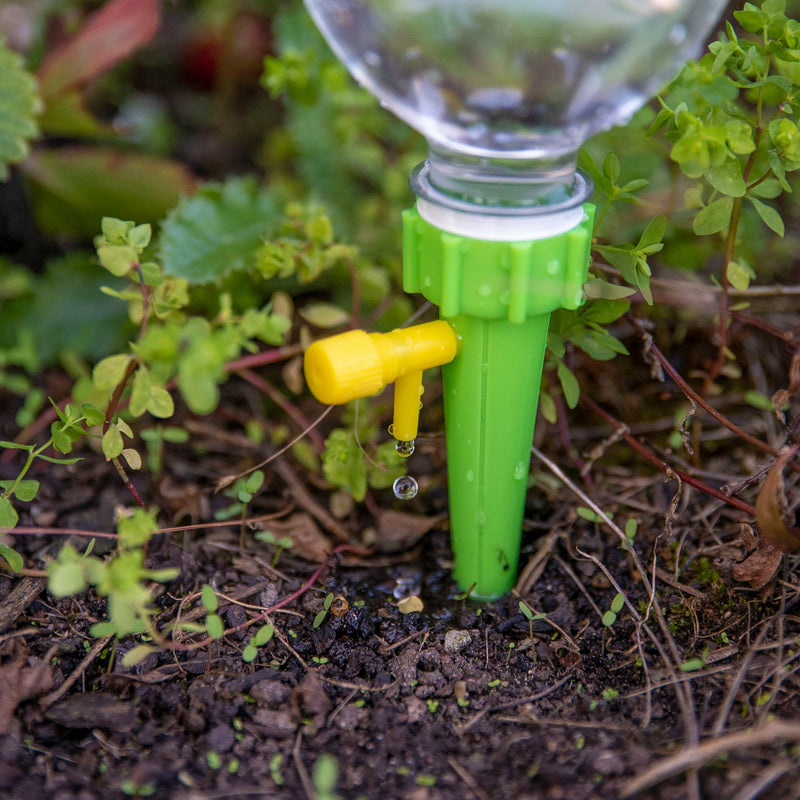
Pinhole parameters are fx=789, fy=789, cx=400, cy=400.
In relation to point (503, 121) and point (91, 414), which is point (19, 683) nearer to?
point (91, 414)

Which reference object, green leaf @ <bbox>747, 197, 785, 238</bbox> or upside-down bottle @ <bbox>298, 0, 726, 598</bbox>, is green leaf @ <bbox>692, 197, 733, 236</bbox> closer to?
green leaf @ <bbox>747, 197, 785, 238</bbox>

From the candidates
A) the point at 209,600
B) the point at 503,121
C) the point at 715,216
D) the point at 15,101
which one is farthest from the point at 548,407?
the point at 15,101

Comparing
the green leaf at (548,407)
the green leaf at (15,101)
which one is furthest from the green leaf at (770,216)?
the green leaf at (15,101)

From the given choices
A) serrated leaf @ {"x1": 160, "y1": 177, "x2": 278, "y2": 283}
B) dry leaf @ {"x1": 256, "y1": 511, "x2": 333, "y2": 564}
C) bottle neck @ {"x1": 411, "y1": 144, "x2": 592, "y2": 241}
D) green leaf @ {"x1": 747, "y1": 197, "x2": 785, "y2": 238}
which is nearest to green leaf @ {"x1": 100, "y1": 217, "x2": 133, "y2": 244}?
serrated leaf @ {"x1": 160, "y1": 177, "x2": 278, "y2": 283}

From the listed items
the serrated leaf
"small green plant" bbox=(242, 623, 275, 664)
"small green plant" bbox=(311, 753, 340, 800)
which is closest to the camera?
"small green plant" bbox=(311, 753, 340, 800)

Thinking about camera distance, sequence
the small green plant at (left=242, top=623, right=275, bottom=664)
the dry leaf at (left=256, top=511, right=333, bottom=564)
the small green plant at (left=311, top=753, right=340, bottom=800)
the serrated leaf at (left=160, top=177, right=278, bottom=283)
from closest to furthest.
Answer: the small green plant at (left=311, top=753, right=340, bottom=800) → the small green plant at (left=242, top=623, right=275, bottom=664) → the dry leaf at (left=256, top=511, right=333, bottom=564) → the serrated leaf at (left=160, top=177, right=278, bottom=283)

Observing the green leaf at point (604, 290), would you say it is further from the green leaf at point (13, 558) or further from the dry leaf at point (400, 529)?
the green leaf at point (13, 558)

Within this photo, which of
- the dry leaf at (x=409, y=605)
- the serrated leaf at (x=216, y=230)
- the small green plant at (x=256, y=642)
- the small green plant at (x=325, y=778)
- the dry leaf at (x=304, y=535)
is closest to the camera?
the small green plant at (x=325, y=778)
